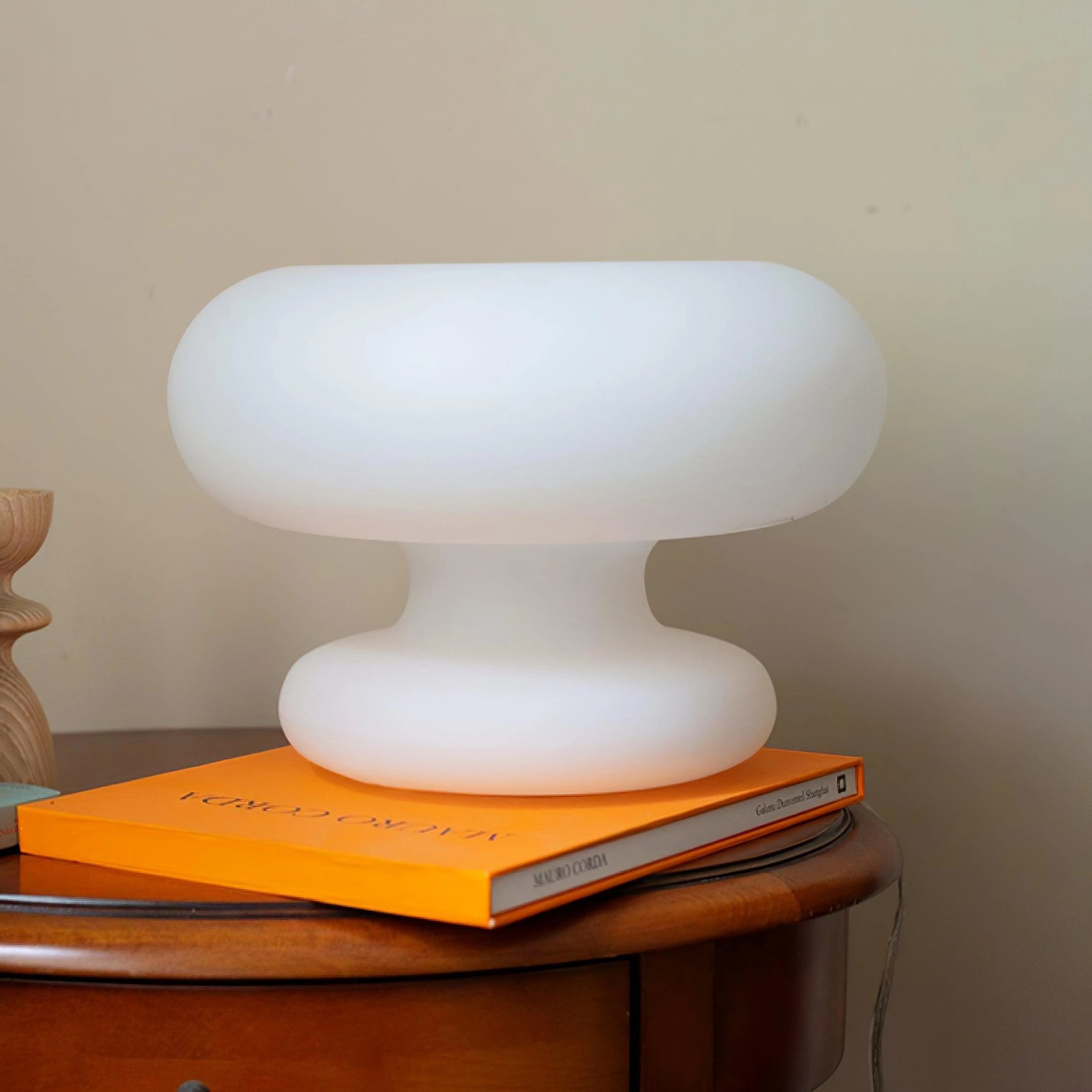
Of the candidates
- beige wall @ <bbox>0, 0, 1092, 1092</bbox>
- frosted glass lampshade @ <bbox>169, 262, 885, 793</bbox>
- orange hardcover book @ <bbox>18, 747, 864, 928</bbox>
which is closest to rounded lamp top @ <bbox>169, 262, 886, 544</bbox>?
frosted glass lampshade @ <bbox>169, 262, 885, 793</bbox>

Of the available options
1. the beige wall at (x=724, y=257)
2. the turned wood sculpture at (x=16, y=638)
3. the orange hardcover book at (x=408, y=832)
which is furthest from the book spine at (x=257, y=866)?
the beige wall at (x=724, y=257)

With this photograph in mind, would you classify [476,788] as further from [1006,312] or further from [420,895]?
[1006,312]

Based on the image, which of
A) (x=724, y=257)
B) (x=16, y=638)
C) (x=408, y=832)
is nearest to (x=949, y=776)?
(x=724, y=257)

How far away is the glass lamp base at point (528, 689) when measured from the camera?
1.99 feet

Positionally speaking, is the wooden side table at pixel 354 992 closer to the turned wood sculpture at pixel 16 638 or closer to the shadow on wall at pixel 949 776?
the turned wood sculpture at pixel 16 638

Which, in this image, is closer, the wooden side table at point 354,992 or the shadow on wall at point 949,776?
the wooden side table at point 354,992

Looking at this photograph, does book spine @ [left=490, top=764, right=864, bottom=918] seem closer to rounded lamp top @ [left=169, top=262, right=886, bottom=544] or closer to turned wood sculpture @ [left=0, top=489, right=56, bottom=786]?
rounded lamp top @ [left=169, top=262, right=886, bottom=544]

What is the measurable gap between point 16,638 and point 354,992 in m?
0.35

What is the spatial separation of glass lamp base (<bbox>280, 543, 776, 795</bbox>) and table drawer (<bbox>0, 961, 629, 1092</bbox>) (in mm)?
116

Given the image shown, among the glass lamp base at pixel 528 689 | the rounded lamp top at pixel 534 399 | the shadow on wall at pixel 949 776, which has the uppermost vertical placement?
the rounded lamp top at pixel 534 399

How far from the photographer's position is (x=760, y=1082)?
58cm

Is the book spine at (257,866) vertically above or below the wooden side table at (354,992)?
above

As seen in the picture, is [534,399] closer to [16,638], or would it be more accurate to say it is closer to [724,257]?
[16,638]

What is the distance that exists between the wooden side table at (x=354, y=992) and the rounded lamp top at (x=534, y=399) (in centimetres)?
18
